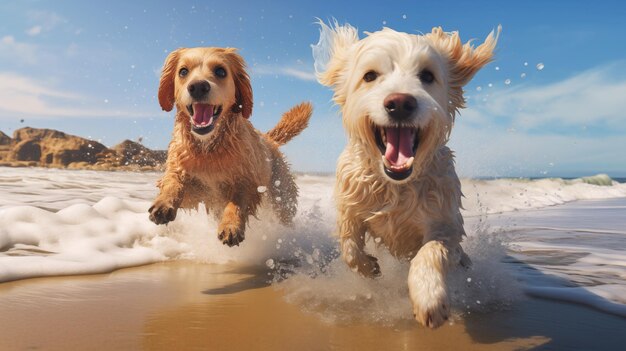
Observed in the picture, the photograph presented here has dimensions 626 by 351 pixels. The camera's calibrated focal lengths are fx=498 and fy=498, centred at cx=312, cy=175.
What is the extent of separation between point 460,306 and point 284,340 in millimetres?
1446

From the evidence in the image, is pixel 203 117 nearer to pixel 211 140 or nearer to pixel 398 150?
pixel 211 140

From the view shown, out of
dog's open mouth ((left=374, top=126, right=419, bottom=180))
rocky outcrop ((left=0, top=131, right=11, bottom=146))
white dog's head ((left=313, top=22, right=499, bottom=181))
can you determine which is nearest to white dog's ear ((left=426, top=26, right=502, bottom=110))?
white dog's head ((left=313, top=22, right=499, bottom=181))

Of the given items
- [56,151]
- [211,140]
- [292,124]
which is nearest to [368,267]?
[211,140]

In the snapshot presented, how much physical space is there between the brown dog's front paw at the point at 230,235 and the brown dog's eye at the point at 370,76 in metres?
1.77

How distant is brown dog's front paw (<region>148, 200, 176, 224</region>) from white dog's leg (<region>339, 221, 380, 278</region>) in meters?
1.58

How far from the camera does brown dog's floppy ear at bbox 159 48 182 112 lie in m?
4.98

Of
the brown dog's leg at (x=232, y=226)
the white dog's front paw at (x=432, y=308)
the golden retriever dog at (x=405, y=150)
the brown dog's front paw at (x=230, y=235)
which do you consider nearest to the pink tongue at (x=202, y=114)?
the brown dog's leg at (x=232, y=226)

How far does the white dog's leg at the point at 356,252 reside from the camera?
3688mm

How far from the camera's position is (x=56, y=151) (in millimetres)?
23875

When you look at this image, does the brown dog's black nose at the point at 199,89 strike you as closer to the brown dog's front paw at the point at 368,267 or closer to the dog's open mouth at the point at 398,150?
the dog's open mouth at the point at 398,150

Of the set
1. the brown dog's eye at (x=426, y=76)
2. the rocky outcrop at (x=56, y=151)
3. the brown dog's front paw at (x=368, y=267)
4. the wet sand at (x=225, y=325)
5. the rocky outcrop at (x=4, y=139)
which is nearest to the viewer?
the wet sand at (x=225, y=325)

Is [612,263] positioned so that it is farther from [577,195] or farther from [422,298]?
[577,195]

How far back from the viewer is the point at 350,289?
3.79m

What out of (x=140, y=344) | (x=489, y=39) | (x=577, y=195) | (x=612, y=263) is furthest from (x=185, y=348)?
(x=577, y=195)
